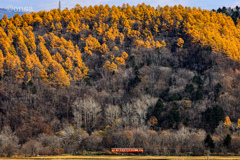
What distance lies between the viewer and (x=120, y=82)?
8688 centimetres

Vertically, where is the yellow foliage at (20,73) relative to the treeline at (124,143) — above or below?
above

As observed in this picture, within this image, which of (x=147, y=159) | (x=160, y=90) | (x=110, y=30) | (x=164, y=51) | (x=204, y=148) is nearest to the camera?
(x=147, y=159)

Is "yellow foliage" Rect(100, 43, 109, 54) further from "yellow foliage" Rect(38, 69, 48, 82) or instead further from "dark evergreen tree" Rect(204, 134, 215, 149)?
"dark evergreen tree" Rect(204, 134, 215, 149)

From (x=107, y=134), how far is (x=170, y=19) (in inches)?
3298

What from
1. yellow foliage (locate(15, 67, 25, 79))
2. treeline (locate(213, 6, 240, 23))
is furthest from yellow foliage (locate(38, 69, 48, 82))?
treeline (locate(213, 6, 240, 23))

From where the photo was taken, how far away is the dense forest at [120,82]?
57.0 m

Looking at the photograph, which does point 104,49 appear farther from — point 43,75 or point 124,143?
point 124,143

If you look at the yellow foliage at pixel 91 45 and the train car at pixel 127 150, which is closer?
the train car at pixel 127 150

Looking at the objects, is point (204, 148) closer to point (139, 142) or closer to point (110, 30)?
point (139, 142)

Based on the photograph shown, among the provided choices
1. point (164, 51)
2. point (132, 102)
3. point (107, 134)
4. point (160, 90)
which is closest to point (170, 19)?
point (164, 51)

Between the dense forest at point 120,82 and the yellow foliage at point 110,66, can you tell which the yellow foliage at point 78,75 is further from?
the yellow foliage at point 110,66

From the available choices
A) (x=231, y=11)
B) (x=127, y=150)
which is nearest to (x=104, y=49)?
(x=127, y=150)

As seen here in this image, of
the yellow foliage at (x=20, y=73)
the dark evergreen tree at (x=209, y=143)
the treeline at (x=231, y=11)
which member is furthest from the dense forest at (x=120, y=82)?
the treeline at (x=231, y=11)

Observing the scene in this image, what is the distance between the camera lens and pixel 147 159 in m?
40.3
